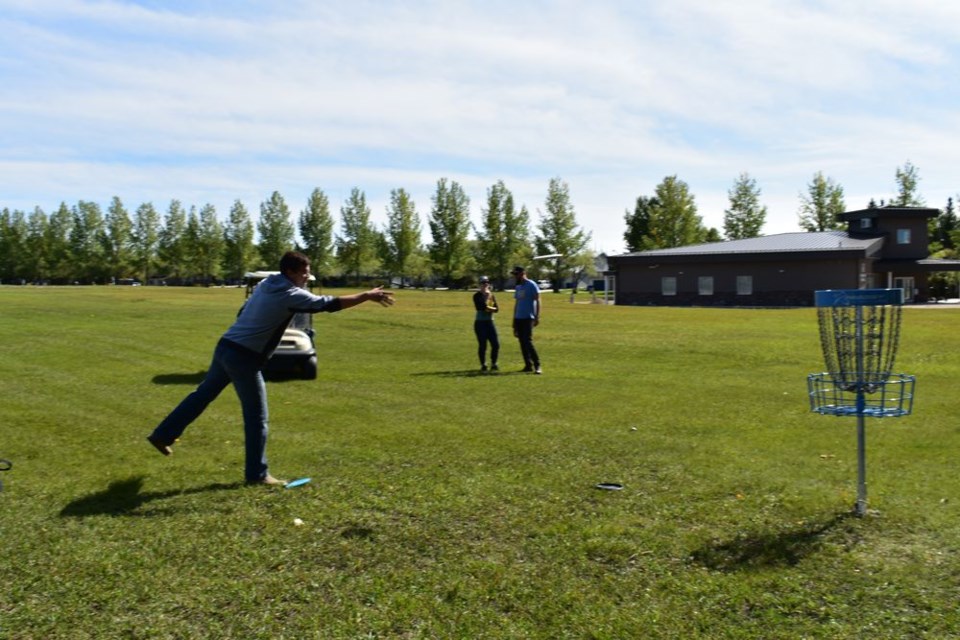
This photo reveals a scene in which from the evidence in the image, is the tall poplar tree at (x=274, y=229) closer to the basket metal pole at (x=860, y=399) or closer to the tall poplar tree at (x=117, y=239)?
the tall poplar tree at (x=117, y=239)

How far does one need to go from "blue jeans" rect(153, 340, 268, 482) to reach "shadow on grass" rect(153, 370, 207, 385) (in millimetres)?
7820

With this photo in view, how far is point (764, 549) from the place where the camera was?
560 centimetres

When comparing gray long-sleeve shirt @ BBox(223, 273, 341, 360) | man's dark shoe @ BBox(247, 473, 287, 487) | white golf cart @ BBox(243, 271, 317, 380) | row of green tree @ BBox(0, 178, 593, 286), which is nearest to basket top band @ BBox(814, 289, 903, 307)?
gray long-sleeve shirt @ BBox(223, 273, 341, 360)

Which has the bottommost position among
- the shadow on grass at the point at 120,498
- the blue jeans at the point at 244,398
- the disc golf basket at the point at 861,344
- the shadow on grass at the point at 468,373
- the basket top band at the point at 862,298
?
the shadow on grass at the point at 468,373

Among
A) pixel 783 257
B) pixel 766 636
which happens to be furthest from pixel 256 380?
pixel 783 257

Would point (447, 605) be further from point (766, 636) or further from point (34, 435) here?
point (34, 435)

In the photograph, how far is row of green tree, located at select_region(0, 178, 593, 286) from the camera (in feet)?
341

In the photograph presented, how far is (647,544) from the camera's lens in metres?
5.73

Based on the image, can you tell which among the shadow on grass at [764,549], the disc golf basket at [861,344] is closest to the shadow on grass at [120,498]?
the shadow on grass at [764,549]

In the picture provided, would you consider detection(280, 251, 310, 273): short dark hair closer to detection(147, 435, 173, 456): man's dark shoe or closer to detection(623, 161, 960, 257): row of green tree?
detection(147, 435, 173, 456): man's dark shoe

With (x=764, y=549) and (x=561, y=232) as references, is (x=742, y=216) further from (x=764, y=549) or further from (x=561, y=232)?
(x=764, y=549)

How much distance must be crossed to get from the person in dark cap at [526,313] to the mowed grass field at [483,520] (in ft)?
9.84

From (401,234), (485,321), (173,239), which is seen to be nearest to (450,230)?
(401,234)

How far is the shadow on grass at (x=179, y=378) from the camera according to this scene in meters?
15.3
